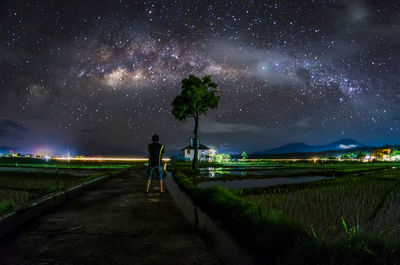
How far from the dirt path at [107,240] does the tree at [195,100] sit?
89.4ft

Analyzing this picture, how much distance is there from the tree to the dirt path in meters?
27.2

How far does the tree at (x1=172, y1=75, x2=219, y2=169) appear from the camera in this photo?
3319 centimetres

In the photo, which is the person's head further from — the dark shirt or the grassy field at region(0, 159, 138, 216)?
the grassy field at region(0, 159, 138, 216)

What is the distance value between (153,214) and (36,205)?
281 cm

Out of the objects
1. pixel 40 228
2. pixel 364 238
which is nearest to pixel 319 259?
pixel 364 238

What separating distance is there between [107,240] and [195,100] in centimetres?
2995

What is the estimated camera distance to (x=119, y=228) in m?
4.80

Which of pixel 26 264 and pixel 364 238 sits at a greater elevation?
pixel 364 238

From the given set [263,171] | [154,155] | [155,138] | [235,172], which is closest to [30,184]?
[154,155]

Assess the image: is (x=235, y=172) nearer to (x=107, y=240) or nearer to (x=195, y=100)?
(x=195, y=100)

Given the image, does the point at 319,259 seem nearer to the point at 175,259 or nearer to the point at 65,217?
the point at 175,259

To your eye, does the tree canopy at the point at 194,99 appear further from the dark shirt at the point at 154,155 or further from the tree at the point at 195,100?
the dark shirt at the point at 154,155

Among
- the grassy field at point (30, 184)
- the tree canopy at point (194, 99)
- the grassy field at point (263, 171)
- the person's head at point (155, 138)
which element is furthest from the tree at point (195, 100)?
the person's head at point (155, 138)

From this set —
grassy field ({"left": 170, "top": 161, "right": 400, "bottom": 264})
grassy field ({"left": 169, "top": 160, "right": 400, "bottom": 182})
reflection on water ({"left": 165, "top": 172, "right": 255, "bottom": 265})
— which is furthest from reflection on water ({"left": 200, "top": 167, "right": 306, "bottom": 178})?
reflection on water ({"left": 165, "top": 172, "right": 255, "bottom": 265})
